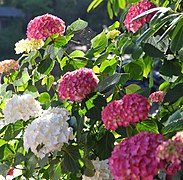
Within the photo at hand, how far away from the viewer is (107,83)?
0.71m

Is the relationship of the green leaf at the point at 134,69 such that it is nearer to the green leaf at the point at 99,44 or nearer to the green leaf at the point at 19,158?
the green leaf at the point at 99,44

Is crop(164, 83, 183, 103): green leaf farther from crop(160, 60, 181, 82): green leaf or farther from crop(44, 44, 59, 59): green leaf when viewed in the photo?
crop(44, 44, 59, 59): green leaf

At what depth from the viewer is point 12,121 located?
82cm

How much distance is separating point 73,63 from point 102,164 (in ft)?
0.64

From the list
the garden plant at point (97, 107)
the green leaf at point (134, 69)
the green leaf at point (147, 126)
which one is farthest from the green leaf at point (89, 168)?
the green leaf at point (134, 69)

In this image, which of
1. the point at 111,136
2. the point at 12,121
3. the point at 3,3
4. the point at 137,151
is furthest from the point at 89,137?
the point at 3,3

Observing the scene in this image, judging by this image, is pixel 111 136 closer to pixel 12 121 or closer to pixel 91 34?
pixel 12 121

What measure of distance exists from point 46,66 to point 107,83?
0.54 feet

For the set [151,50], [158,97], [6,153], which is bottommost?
[6,153]

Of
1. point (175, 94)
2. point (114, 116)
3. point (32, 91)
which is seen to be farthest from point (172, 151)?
point (32, 91)

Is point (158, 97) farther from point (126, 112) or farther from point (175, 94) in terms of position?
point (126, 112)

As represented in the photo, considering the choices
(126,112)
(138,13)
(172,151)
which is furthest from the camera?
(138,13)

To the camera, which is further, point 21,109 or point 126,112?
point 21,109

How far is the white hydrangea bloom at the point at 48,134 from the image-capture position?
2.33 feet
